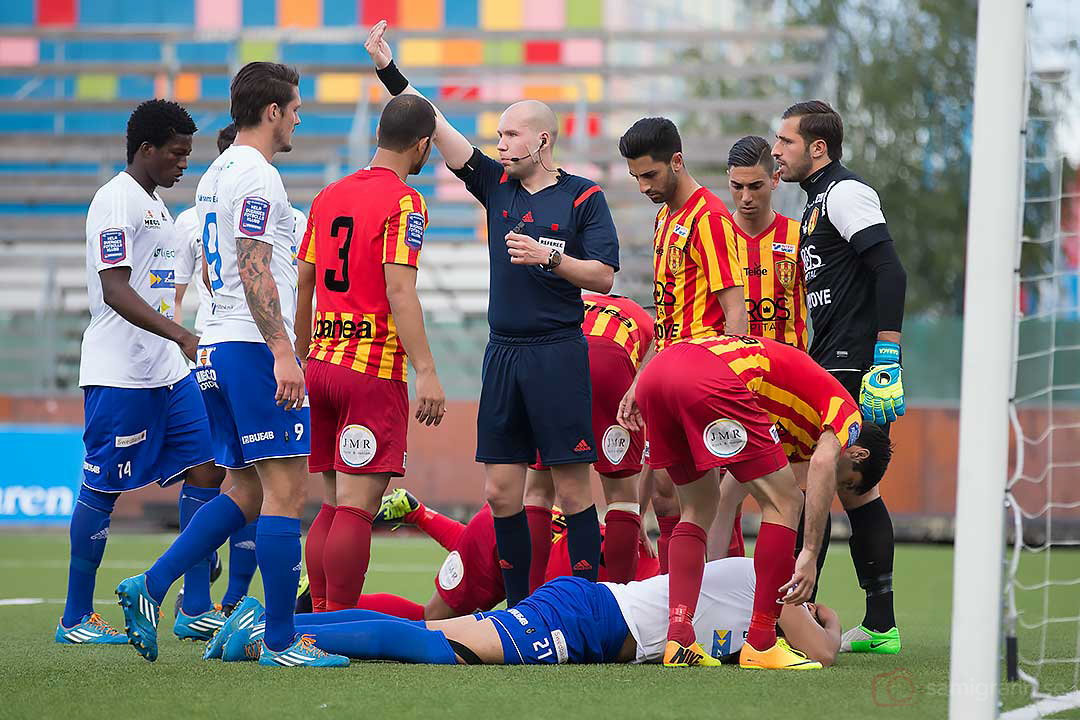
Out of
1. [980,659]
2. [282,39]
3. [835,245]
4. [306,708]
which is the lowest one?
[306,708]

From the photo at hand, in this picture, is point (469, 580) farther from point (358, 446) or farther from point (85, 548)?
point (85, 548)

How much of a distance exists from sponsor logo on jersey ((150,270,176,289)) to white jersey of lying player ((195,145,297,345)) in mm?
978

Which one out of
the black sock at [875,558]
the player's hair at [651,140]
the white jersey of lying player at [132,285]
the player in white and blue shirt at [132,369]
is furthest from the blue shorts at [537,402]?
the white jersey of lying player at [132,285]

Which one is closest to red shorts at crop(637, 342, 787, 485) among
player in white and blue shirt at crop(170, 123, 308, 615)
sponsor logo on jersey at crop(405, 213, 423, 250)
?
sponsor logo on jersey at crop(405, 213, 423, 250)

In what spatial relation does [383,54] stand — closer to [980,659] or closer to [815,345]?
[815,345]

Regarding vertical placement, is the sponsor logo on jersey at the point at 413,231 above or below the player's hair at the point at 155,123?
below

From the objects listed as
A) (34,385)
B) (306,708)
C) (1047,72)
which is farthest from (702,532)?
(34,385)

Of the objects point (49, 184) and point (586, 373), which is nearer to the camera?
point (586, 373)

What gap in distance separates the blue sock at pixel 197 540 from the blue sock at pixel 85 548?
961 millimetres

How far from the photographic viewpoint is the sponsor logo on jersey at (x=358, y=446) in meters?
5.11

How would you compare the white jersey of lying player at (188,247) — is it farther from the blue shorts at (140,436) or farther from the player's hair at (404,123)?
the player's hair at (404,123)

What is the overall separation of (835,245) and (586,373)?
1.28m

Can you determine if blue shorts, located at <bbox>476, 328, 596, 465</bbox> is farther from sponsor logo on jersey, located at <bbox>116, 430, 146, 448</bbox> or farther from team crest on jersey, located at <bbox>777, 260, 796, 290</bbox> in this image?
sponsor logo on jersey, located at <bbox>116, 430, 146, 448</bbox>

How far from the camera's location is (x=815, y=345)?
238 inches
